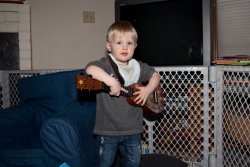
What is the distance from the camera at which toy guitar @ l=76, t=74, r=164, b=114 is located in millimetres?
1236

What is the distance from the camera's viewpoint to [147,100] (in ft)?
5.23

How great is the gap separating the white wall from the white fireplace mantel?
0.37 feet

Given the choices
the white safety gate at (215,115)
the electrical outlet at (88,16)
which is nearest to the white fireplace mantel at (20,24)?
the electrical outlet at (88,16)

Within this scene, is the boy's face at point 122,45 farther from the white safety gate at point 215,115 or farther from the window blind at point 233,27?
the window blind at point 233,27

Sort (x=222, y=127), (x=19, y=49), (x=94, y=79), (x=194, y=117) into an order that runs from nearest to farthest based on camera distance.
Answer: (x=94, y=79) < (x=222, y=127) < (x=194, y=117) < (x=19, y=49)

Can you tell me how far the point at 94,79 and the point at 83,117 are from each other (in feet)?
1.01

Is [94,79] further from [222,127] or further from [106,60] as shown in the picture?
[222,127]

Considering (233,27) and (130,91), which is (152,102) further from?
(233,27)

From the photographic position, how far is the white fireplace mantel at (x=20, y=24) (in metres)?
3.11

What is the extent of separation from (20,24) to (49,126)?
213 cm

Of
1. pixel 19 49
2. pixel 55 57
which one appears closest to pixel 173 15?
pixel 55 57

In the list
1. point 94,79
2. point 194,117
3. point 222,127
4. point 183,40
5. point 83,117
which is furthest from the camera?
point 183,40

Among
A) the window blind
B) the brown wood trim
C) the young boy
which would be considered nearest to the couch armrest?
the young boy

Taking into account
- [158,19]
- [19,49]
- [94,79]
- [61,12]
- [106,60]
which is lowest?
[94,79]
